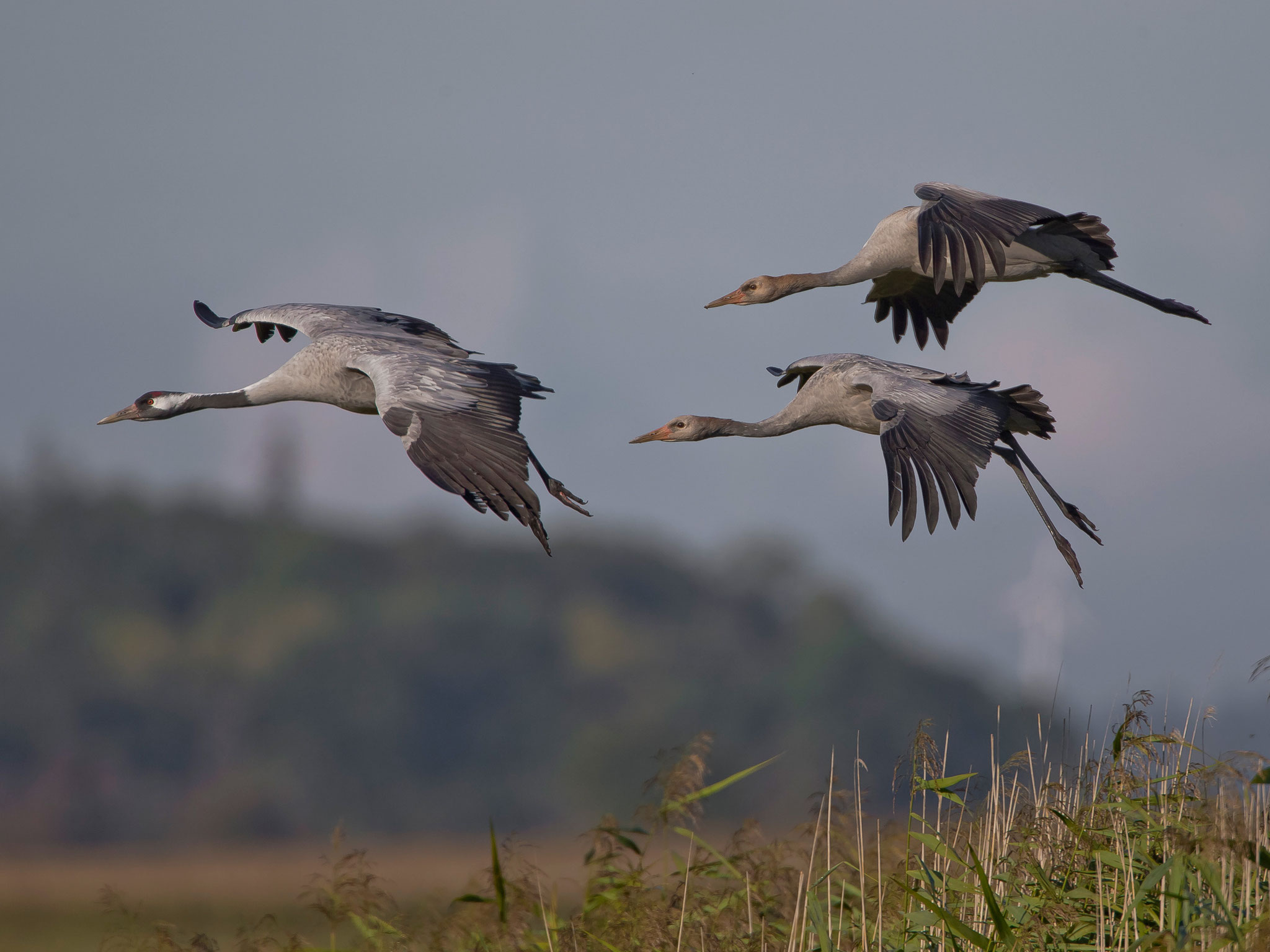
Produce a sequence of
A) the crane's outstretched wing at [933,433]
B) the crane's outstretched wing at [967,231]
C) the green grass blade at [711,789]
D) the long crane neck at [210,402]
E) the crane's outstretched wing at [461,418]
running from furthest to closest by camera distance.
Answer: the long crane neck at [210,402] < the crane's outstretched wing at [967,231] < the crane's outstretched wing at [933,433] < the crane's outstretched wing at [461,418] < the green grass blade at [711,789]

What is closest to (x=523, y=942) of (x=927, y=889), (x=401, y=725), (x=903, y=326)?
(x=927, y=889)

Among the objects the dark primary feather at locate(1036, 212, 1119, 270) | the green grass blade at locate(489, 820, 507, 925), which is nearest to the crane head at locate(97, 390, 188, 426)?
the green grass blade at locate(489, 820, 507, 925)

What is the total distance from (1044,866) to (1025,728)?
0.65 meters

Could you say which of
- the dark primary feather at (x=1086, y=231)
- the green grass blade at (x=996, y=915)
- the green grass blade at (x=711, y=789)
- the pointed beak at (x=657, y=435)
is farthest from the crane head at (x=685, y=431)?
the green grass blade at (x=996, y=915)

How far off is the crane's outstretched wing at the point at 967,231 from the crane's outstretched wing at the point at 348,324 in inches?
103

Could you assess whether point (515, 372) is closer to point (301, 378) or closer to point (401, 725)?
point (301, 378)

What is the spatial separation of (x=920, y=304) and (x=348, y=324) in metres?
4.02

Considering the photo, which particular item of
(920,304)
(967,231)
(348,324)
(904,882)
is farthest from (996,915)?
(920,304)

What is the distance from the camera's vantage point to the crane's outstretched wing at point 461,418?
6.08m

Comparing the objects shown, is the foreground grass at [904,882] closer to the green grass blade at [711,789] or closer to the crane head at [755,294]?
the green grass blade at [711,789]

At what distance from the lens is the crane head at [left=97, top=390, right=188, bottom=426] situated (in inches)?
338

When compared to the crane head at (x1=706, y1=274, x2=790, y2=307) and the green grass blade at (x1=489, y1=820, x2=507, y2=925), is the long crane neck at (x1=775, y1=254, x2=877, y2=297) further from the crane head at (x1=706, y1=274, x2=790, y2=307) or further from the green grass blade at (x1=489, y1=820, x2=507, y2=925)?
the green grass blade at (x1=489, y1=820, x2=507, y2=925)

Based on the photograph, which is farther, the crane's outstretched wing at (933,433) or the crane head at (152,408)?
the crane head at (152,408)

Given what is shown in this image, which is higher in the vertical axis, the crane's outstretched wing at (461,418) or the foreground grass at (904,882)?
the crane's outstretched wing at (461,418)
